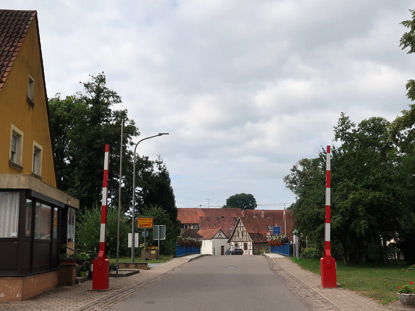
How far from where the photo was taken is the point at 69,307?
38.2 ft

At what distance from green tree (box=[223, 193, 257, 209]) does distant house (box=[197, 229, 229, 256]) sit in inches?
1531

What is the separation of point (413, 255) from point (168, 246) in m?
20.9

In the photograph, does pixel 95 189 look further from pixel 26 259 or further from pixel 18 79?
pixel 26 259

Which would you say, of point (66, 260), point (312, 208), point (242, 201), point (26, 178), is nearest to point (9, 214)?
point (26, 178)

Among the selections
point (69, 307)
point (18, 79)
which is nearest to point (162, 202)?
point (18, 79)

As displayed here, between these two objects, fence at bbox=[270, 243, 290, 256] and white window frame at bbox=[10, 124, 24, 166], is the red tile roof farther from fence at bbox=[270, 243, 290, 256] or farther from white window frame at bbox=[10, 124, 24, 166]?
white window frame at bbox=[10, 124, 24, 166]

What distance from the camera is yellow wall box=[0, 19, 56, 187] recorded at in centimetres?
1694

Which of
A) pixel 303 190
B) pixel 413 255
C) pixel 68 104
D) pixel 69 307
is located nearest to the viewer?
pixel 69 307

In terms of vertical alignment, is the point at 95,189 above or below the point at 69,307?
above

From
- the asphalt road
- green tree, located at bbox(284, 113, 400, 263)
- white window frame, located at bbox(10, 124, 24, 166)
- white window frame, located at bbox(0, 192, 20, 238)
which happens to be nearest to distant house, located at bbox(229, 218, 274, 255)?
green tree, located at bbox(284, 113, 400, 263)

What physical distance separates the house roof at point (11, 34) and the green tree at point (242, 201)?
128 m

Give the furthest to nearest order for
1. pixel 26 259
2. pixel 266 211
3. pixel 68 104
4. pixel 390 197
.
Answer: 1. pixel 266 211
2. pixel 68 104
3. pixel 390 197
4. pixel 26 259

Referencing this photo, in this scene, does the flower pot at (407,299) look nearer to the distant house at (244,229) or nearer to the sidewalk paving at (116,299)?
the sidewalk paving at (116,299)

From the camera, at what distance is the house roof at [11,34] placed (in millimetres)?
17016
